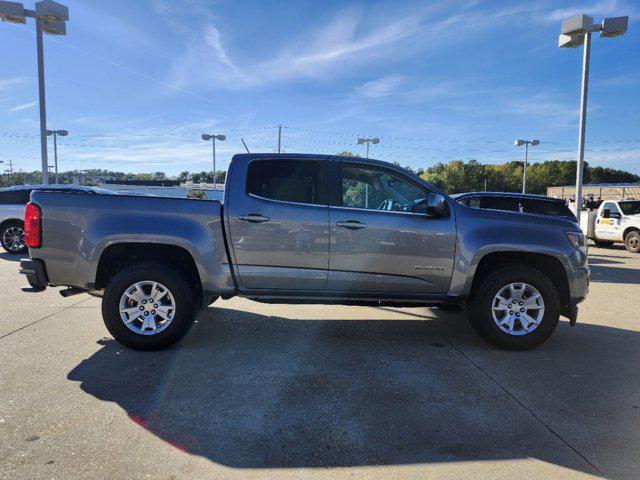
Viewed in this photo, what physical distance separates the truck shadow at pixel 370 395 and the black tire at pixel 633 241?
11.1 meters

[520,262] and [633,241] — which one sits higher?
[520,262]

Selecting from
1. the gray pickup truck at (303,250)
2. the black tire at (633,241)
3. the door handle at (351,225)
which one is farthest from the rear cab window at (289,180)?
the black tire at (633,241)

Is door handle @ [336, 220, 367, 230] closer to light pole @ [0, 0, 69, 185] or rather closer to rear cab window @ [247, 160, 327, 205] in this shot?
rear cab window @ [247, 160, 327, 205]

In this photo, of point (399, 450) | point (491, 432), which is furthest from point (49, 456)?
point (491, 432)

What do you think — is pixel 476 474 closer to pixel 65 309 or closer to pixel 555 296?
pixel 555 296

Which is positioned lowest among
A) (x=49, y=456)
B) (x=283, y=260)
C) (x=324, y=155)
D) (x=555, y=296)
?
(x=49, y=456)

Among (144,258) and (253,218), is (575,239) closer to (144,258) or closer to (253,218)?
(253,218)

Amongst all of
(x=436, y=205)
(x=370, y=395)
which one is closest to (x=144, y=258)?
Answer: (x=370, y=395)

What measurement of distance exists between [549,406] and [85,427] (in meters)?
3.36

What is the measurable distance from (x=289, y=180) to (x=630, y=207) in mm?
14477

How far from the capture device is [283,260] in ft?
14.9

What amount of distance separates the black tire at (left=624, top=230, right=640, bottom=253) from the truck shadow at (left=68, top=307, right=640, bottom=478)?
1111 cm

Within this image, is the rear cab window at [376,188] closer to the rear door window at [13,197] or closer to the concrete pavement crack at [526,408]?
the concrete pavement crack at [526,408]

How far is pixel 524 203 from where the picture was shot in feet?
32.4
